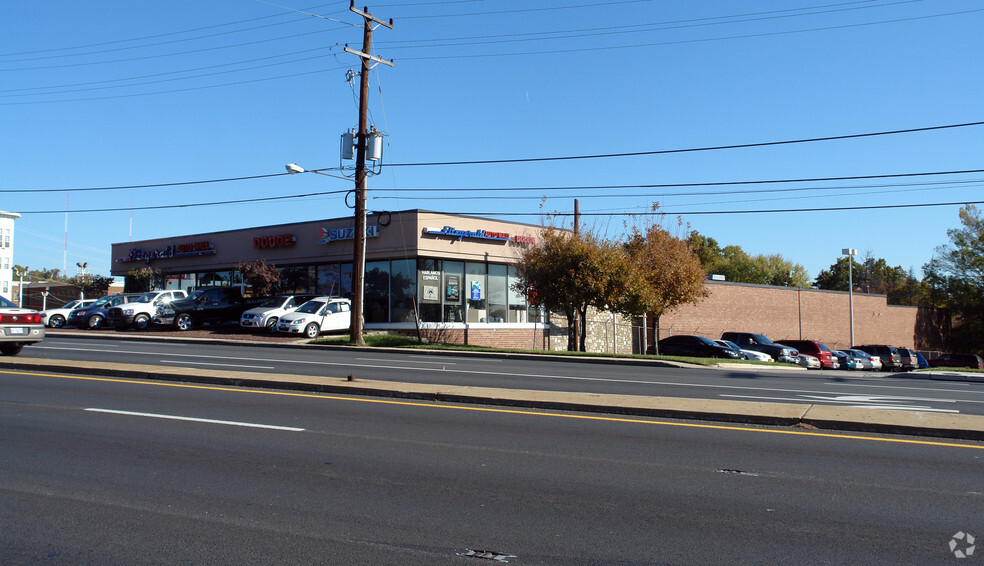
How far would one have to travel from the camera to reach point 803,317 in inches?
2012

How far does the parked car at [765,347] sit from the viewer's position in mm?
31364

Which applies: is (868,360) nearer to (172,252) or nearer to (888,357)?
(888,357)

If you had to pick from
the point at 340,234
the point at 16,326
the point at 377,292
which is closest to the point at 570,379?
the point at 16,326

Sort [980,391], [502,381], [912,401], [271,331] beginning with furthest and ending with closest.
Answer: [271,331] < [980,391] < [502,381] < [912,401]

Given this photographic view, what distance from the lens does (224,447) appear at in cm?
802

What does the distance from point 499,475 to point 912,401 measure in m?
10.2

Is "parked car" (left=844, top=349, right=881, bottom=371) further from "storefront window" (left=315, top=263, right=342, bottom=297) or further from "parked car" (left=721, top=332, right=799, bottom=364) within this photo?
"storefront window" (left=315, top=263, right=342, bottom=297)

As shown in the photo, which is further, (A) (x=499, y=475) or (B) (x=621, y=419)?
(B) (x=621, y=419)

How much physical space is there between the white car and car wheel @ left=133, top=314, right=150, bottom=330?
7845 millimetres

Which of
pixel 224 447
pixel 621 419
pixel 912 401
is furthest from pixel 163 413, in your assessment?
pixel 912 401

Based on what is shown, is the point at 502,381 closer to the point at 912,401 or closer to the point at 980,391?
the point at 912,401

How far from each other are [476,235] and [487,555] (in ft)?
100

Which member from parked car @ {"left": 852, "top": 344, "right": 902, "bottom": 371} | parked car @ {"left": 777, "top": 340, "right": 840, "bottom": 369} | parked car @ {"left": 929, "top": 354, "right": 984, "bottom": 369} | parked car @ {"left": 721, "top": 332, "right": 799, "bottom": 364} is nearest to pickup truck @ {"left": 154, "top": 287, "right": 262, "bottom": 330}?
parked car @ {"left": 721, "top": 332, "right": 799, "bottom": 364}

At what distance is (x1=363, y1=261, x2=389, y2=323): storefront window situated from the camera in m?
34.4
